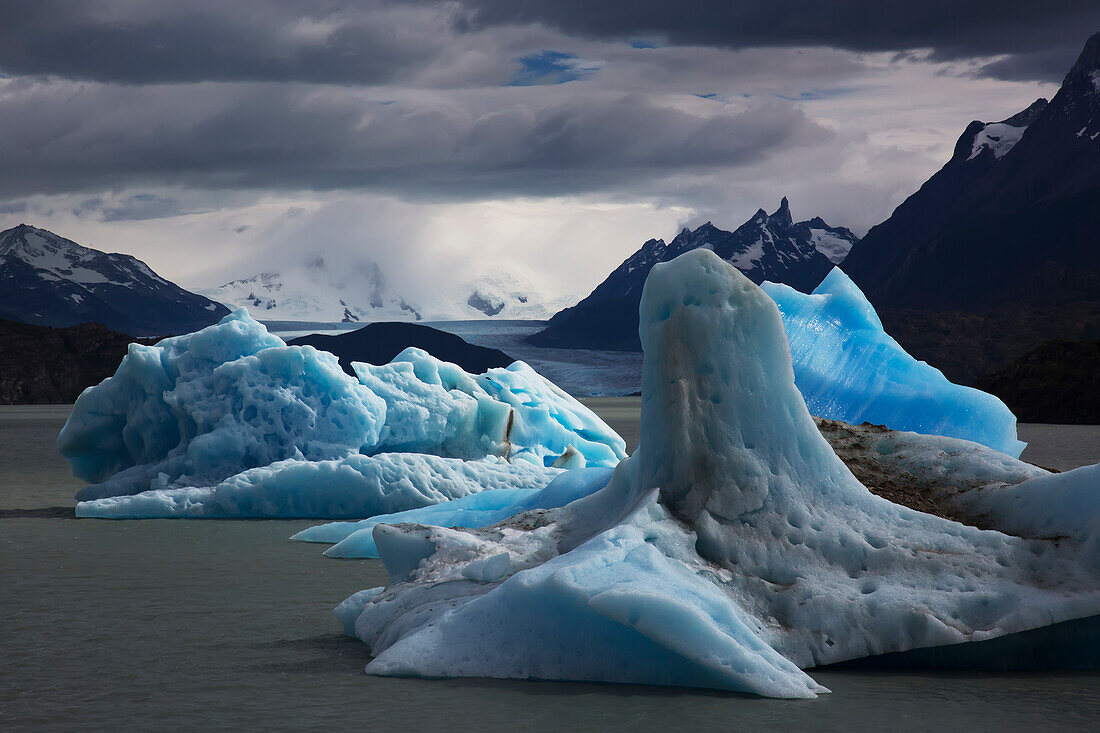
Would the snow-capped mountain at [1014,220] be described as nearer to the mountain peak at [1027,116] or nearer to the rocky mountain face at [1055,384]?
the mountain peak at [1027,116]

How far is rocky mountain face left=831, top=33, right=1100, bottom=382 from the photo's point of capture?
77.6 metres

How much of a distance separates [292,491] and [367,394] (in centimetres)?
174

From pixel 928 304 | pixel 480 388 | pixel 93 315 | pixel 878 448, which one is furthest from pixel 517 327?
pixel 93 315

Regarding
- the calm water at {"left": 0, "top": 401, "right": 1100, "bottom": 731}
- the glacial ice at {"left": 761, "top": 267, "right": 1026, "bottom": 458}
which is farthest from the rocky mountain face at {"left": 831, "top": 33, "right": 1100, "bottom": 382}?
the calm water at {"left": 0, "top": 401, "right": 1100, "bottom": 731}

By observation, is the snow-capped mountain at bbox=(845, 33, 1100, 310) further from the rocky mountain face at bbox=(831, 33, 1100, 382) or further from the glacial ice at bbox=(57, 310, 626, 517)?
the glacial ice at bbox=(57, 310, 626, 517)

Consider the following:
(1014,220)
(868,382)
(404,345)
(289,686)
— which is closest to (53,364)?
(404,345)

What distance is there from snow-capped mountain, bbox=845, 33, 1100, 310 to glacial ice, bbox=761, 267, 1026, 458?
267 feet

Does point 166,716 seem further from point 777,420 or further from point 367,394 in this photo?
point 367,394

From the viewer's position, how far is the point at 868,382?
378 inches

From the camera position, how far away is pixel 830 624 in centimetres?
457

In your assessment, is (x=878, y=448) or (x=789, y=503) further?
(x=878, y=448)

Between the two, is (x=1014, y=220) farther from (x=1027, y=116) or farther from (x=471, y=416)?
(x=471, y=416)

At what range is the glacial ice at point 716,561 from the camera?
4.32 meters

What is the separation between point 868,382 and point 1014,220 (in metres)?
104
